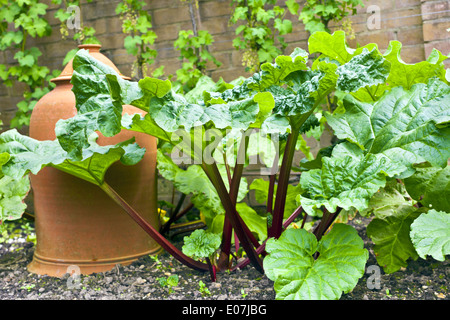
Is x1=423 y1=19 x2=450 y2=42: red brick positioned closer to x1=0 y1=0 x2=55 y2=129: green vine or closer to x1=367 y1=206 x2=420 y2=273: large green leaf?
x1=367 y1=206 x2=420 y2=273: large green leaf

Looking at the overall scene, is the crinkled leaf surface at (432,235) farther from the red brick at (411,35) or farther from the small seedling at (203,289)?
the red brick at (411,35)

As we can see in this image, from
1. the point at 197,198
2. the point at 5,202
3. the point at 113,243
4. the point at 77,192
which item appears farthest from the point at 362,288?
the point at 5,202

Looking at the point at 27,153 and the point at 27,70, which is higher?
the point at 27,70

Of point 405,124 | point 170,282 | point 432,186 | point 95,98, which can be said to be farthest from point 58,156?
point 432,186

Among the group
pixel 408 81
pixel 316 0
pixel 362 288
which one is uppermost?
pixel 316 0

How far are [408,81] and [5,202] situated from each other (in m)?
1.51

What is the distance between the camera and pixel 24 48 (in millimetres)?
2875

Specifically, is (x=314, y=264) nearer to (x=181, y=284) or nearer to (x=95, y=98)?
(x=181, y=284)

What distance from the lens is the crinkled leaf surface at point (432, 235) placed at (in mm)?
1173

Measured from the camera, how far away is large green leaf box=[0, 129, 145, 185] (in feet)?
4.65

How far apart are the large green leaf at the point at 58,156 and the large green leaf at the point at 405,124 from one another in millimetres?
679

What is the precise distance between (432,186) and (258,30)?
51.6 inches

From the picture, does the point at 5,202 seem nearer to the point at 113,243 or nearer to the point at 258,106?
the point at 113,243

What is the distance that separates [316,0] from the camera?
7.85 feet
